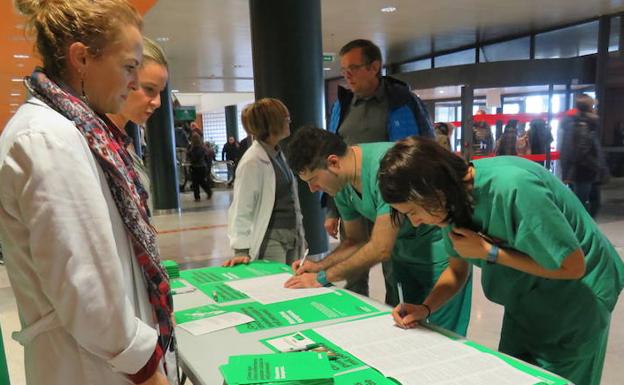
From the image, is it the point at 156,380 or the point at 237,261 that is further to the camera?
the point at 237,261

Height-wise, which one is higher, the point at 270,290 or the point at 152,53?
the point at 152,53

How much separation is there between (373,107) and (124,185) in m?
1.84

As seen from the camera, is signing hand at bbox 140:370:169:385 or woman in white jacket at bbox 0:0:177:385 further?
signing hand at bbox 140:370:169:385

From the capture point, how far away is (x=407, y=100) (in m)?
2.47

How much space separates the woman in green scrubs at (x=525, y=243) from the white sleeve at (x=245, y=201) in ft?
3.46

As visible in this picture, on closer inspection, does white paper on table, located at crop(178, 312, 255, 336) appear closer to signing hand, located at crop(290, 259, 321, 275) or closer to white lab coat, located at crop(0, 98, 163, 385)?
signing hand, located at crop(290, 259, 321, 275)

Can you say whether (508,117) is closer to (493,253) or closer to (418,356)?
(493,253)

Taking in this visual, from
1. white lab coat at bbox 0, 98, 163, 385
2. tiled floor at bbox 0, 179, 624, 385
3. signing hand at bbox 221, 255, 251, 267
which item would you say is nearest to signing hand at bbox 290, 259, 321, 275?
signing hand at bbox 221, 255, 251, 267

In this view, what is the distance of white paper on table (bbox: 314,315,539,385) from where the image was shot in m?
1.00

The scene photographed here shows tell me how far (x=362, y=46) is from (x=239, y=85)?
472 inches

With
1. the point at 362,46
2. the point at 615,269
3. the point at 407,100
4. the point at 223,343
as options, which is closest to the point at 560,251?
the point at 615,269

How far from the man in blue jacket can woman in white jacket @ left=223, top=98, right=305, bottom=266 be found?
9.1 inches

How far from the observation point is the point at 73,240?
0.73 m

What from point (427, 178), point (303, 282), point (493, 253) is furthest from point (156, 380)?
point (303, 282)
